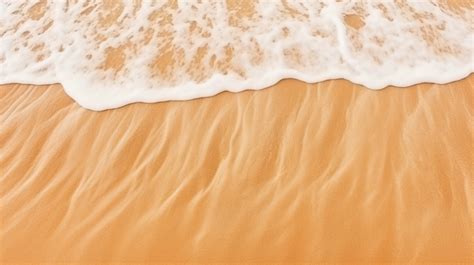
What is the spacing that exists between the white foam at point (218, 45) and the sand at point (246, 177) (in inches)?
6.2

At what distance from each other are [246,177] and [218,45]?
1483mm

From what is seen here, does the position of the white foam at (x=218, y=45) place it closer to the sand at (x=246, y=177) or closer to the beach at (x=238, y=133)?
the beach at (x=238, y=133)

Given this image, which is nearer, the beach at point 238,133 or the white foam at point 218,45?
the beach at point 238,133

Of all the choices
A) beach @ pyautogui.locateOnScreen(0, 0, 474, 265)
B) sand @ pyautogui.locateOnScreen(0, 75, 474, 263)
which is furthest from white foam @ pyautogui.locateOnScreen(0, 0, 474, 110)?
sand @ pyautogui.locateOnScreen(0, 75, 474, 263)

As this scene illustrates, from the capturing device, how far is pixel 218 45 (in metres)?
3.42

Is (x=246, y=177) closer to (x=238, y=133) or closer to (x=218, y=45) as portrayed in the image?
(x=238, y=133)

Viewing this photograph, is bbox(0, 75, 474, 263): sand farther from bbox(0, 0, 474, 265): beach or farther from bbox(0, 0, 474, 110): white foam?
bbox(0, 0, 474, 110): white foam

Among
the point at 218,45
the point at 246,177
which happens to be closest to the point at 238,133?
the point at 246,177

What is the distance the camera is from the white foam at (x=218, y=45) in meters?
3.12

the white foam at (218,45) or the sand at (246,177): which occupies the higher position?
the white foam at (218,45)


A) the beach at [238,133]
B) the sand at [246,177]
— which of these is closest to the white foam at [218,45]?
the beach at [238,133]

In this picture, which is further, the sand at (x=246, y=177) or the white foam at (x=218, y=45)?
the white foam at (x=218, y=45)

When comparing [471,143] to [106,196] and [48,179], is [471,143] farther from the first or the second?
[48,179]

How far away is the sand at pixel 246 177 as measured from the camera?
219 cm
